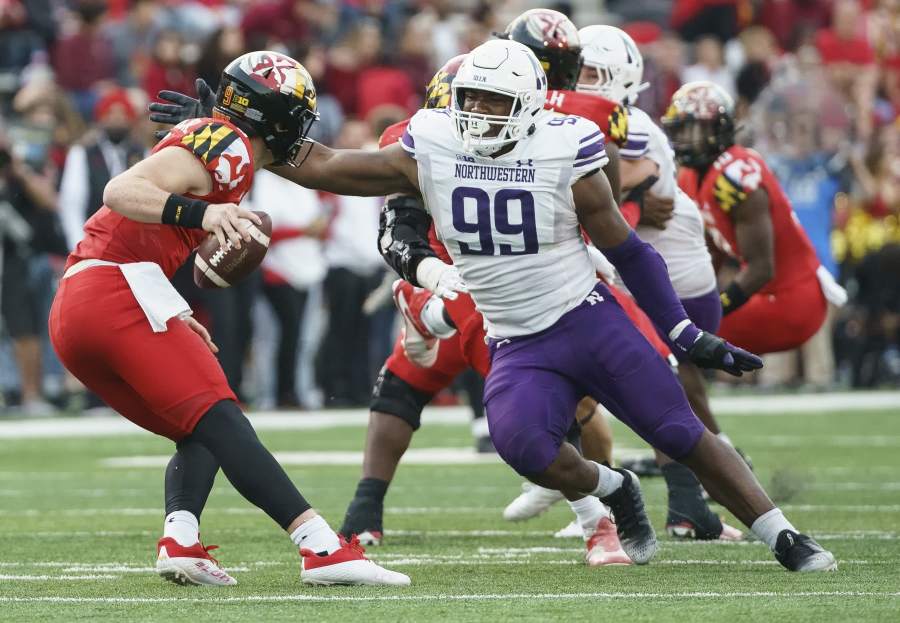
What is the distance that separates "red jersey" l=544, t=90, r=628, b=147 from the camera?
6.47 m

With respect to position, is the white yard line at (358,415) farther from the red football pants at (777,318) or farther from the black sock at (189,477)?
the black sock at (189,477)

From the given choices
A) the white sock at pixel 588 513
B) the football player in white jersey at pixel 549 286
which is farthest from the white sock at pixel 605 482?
the white sock at pixel 588 513

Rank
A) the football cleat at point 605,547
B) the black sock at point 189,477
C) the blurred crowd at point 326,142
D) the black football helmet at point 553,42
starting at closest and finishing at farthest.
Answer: the black sock at point 189,477 < the football cleat at point 605,547 < the black football helmet at point 553,42 < the blurred crowd at point 326,142

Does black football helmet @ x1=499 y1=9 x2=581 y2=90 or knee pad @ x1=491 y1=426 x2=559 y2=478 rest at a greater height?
black football helmet @ x1=499 y1=9 x2=581 y2=90

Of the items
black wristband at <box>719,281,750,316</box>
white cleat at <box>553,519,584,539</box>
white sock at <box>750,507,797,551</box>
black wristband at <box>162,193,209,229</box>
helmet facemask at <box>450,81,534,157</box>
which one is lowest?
white cleat at <box>553,519,584,539</box>

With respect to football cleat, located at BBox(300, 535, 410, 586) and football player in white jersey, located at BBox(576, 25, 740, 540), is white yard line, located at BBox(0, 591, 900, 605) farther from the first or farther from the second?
football player in white jersey, located at BBox(576, 25, 740, 540)

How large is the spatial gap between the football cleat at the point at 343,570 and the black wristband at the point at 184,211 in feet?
3.49

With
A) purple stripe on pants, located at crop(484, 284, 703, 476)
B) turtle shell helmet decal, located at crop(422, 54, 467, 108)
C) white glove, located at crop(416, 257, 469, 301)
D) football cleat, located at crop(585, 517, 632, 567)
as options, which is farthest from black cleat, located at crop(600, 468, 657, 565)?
turtle shell helmet decal, located at crop(422, 54, 467, 108)

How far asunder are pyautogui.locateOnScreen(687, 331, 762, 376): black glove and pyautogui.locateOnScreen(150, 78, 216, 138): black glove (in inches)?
70.7

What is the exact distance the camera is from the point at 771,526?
5570 mm

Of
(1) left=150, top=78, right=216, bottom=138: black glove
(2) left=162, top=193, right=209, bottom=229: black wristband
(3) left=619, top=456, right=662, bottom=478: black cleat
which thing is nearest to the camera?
(2) left=162, top=193, right=209, bottom=229: black wristband

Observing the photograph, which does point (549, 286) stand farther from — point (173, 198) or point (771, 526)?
point (173, 198)

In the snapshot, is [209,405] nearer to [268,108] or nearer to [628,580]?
[268,108]

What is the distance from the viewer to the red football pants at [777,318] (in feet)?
27.4
